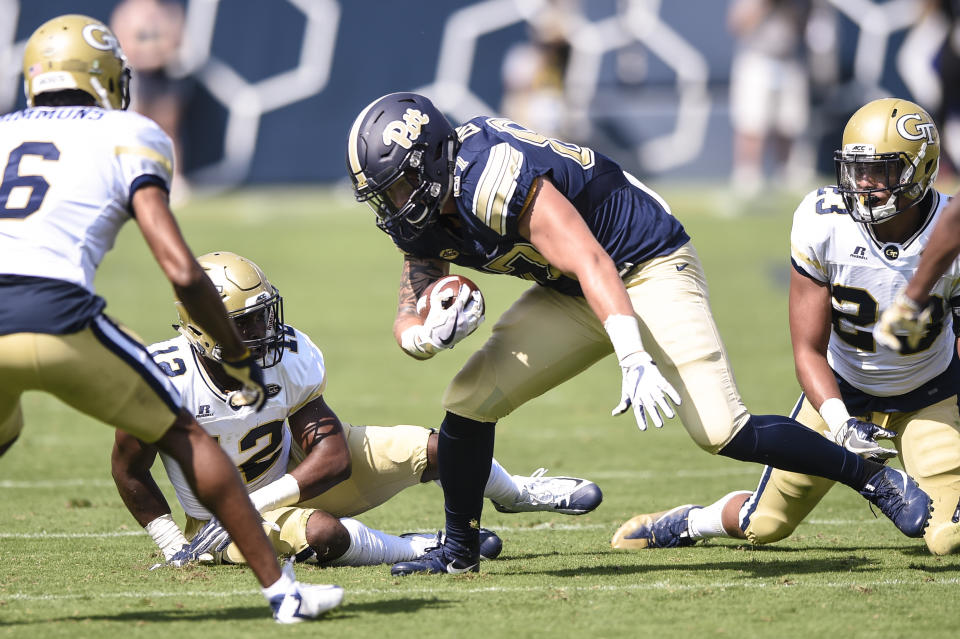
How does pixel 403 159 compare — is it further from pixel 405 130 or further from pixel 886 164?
pixel 886 164

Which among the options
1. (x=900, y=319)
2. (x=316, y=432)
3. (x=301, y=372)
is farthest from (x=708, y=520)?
(x=301, y=372)

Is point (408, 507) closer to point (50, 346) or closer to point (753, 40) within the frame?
point (50, 346)

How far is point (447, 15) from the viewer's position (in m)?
15.3

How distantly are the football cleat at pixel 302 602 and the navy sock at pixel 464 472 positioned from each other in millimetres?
811

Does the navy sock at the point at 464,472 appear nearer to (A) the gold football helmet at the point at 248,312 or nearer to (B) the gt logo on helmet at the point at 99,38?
(A) the gold football helmet at the point at 248,312

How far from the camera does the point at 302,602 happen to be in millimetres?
3227

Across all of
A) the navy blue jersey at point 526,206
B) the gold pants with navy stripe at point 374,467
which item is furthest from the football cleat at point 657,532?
the navy blue jersey at point 526,206

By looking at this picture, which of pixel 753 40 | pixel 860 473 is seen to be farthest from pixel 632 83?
pixel 860 473

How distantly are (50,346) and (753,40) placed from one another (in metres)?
12.1

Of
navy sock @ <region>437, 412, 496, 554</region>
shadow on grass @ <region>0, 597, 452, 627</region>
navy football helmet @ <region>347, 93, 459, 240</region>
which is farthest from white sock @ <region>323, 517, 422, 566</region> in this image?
navy football helmet @ <region>347, 93, 459, 240</region>

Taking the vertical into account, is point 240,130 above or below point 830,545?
below

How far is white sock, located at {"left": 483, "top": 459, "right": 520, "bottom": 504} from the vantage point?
4.46m

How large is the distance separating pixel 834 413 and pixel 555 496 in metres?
1.10

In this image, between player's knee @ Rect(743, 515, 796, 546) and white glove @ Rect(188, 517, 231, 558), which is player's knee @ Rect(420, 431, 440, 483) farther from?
player's knee @ Rect(743, 515, 796, 546)
